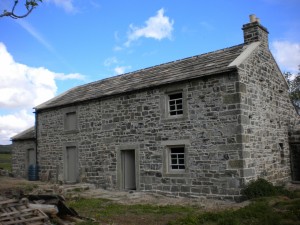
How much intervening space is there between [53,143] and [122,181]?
574cm

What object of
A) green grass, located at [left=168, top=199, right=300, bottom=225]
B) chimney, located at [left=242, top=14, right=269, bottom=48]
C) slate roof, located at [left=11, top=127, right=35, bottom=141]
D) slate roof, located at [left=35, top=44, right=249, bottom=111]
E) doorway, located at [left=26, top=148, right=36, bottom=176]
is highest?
chimney, located at [left=242, top=14, right=269, bottom=48]

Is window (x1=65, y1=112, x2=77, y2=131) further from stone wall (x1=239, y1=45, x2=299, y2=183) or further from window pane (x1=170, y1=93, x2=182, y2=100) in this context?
stone wall (x1=239, y1=45, x2=299, y2=183)

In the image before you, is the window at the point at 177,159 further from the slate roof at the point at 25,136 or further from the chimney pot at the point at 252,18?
the slate roof at the point at 25,136

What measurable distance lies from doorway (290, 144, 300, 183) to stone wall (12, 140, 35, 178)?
50.0ft

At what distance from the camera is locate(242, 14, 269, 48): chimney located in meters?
14.3

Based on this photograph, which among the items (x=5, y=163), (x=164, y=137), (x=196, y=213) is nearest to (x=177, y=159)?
(x=164, y=137)

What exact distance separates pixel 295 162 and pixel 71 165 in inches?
455

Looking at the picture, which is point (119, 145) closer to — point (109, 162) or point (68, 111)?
point (109, 162)

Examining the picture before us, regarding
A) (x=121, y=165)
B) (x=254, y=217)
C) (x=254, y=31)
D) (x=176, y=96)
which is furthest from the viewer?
(x=121, y=165)

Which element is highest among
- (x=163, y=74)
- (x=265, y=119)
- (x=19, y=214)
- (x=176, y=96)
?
(x=163, y=74)

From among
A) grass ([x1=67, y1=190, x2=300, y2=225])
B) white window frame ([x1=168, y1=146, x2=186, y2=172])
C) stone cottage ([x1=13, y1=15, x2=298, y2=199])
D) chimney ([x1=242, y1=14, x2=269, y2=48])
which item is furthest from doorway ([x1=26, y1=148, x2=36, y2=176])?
chimney ([x1=242, y1=14, x2=269, y2=48])

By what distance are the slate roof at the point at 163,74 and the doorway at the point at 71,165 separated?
262 centimetres

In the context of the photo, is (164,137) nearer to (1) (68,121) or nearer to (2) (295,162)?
(1) (68,121)

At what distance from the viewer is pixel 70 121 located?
1839 cm
